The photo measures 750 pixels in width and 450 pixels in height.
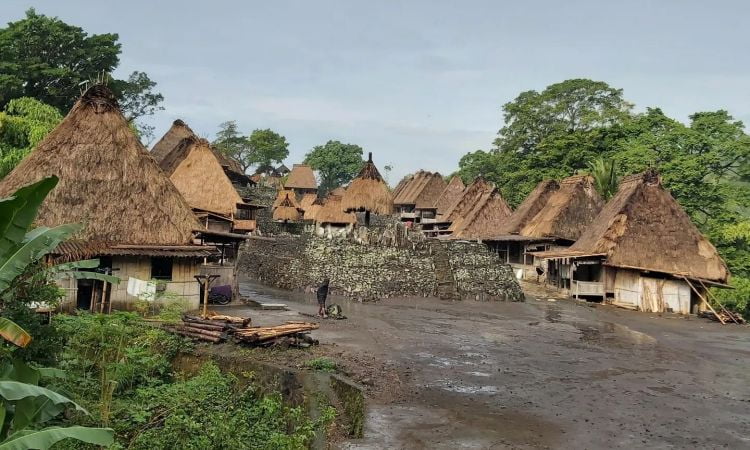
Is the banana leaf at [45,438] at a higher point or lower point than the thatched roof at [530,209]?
lower

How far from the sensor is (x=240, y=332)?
13.8 m

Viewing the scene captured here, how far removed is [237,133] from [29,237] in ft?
237

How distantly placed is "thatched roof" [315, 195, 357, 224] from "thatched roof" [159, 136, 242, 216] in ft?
→ 50.1

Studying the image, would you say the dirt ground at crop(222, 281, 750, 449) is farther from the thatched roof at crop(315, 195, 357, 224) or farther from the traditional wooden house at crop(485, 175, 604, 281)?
the thatched roof at crop(315, 195, 357, 224)

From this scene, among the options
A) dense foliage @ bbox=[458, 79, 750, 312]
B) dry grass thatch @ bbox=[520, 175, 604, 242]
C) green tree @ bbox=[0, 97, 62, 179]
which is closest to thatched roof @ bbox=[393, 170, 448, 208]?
dense foliage @ bbox=[458, 79, 750, 312]

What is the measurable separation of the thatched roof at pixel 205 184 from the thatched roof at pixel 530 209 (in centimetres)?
1679

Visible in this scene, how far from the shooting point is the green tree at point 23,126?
82.7ft

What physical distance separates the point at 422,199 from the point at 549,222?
25.9m

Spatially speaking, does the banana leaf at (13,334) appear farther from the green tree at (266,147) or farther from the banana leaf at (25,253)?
the green tree at (266,147)

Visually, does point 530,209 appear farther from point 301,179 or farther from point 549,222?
point 301,179

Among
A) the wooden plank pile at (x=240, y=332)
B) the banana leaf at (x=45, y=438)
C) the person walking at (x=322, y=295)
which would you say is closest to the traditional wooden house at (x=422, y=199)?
the person walking at (x=322, y=295)

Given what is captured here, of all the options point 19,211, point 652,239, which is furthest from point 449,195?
point 19,211

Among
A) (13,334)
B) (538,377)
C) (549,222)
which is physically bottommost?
(538,377)

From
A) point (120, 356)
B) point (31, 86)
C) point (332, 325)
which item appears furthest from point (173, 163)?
point (120, 356)
